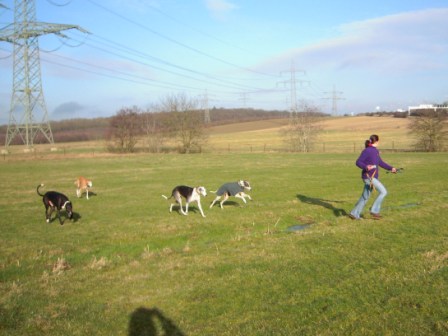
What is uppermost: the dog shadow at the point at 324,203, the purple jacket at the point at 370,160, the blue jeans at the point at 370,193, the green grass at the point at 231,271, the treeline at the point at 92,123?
the treeline at the point at 92,123

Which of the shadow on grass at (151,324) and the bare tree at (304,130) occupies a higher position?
the bare tree at (304,130)

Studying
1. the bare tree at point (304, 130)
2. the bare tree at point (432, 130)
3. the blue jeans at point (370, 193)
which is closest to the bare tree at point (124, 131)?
the bare tree at point (304, 130)

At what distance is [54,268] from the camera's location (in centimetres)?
862

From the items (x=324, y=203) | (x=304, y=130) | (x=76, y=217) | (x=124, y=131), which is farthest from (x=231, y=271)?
(x=124, y=131)

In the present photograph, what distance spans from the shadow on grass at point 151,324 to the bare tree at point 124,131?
189 ft

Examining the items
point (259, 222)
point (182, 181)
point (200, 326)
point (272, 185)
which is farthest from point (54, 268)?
point (182, 181)

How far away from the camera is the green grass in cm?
548

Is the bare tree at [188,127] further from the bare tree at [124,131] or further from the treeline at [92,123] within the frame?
the treeline at [92,123]

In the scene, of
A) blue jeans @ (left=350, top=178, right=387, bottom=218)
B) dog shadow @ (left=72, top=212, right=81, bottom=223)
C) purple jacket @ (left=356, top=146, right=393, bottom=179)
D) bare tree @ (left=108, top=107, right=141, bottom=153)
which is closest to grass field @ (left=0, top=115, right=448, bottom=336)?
dog shadow @ (left=72, top=212, right=81, bottom=223)

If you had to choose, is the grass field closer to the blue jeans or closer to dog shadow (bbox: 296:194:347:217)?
dog shadow (bbox: 296:194:347:217)

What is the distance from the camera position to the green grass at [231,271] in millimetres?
5484

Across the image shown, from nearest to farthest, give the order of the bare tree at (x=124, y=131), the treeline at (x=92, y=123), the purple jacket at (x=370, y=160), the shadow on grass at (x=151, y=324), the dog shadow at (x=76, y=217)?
the shadow on grass at (x=151, y=324), the purple jacket at (x=370, y=160), the dog shadow at (x=76, y=217), the bare tree at (x=124, y=131), the treeline at (x=92, y=123)

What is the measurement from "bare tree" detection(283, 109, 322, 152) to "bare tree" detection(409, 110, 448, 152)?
13.6 metres

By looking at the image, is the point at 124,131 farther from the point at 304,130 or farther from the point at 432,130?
the point at 432,130
